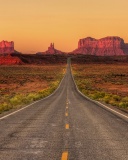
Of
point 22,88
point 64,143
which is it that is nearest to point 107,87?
point 22,88

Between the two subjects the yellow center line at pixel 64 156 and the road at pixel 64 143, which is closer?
the yellow center line at pixel 64 156

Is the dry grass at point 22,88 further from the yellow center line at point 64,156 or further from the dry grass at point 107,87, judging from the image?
the yellow center line at point 64,156

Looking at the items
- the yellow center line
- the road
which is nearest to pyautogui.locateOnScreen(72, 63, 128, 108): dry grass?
the road

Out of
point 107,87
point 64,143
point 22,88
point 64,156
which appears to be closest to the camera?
point 64,156

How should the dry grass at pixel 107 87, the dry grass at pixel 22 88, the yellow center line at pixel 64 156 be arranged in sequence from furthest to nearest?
the dry grass at pixel 107 87 → the dry grass at pixel 22 88 → the yellow center line at pixel 64 156

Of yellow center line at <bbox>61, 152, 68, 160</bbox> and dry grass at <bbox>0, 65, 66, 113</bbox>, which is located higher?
yellow center line at <bbox>61, 152, 68, 160</bbox>

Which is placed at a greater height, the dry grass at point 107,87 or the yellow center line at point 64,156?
the yellow center line at point 64,156

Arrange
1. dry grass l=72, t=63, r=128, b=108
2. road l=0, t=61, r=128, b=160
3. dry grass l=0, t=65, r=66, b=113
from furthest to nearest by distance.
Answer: dry grass l=72, t=63, r=128, b=108, dry grass l=0, t=65, r=66, b=113, road l=0, t=61, r=128, b=160

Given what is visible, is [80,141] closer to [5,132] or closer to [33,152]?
[33,152]

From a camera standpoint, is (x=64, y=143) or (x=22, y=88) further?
(x=22, y=88)

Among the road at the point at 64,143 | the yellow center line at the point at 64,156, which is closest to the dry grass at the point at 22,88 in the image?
the road at the point at 64,143

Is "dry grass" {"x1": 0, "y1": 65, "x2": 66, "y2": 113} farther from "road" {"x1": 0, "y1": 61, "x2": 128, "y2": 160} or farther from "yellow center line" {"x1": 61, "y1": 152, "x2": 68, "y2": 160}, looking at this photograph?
"yellow center line" {"x1": 61, "y1": 152, "x2": 68, "y2": 160}

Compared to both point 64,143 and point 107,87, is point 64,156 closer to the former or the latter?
point 64,143

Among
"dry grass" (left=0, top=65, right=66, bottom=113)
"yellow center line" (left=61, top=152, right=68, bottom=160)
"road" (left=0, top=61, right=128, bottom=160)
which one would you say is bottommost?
"dry grass" (left=0, top=65, right=66, bottom=113)
